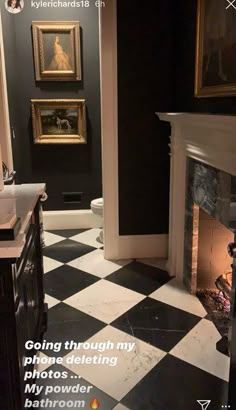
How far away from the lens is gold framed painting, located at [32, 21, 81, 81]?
11.7 ft

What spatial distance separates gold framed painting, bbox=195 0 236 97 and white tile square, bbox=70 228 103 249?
5.97 ft

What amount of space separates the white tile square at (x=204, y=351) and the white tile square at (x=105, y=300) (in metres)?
0.47

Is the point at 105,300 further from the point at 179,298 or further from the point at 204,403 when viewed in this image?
the point at 204,403

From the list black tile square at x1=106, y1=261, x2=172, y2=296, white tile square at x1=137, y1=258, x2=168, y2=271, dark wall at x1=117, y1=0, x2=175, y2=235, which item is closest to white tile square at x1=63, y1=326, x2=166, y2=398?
black tile square at x1=106, y1=261, x2=172, y2=296

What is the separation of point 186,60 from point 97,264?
175 cm

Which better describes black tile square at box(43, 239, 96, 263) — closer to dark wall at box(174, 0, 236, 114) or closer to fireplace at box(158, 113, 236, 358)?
fireplace at box(158, 113, 236, 358)

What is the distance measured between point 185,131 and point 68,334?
1.51 metres

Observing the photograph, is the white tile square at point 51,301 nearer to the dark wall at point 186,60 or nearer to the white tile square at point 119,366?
the white tile square at point 119,366

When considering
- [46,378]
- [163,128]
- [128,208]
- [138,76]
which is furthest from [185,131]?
[46,378]

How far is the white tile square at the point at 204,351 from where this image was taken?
6.15 feet

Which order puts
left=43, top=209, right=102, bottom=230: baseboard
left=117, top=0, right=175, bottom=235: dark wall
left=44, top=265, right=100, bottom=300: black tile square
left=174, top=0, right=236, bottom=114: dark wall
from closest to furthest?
1. left=174, top=0, right=236, bottom=114: dark wall
2. left=44, top=265, right=100, bottom=300: black tile square
3. left=117, top=0, right=175, bottom=235: dark wall
4. left=43, top=209, right=102, bottom=230: baseboard

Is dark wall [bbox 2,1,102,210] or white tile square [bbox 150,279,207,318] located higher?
dark wall [bbox 2,1,102,210]

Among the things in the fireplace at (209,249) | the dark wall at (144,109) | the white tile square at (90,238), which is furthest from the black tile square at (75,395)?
the white tile square at (90,238)

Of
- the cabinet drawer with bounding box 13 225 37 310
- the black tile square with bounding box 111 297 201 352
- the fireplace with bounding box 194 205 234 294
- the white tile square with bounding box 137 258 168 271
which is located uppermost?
the cabinet drawer with bounding box 13 225 37 310
